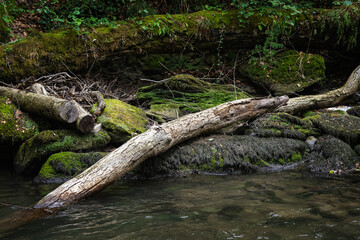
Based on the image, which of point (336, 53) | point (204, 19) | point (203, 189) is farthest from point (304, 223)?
point (336, 53)

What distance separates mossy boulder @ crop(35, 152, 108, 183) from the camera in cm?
424

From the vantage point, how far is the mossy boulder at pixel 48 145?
450 cm

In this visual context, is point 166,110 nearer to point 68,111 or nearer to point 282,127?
point 68,111

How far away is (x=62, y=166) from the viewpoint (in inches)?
169

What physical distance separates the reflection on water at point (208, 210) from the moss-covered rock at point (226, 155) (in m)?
0.36

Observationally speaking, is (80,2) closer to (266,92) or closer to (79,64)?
(79,64)

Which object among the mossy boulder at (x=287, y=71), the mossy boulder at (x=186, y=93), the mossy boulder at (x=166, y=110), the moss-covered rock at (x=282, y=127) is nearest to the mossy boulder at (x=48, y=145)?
the mossy boulder at (x=166, y=110)

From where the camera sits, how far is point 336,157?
4844 mm

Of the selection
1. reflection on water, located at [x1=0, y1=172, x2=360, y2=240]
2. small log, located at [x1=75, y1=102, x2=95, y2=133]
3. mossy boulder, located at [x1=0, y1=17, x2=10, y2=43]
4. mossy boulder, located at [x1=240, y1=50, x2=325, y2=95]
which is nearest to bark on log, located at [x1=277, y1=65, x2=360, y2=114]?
mossy boulder, located at [x1=240, y1=50, x2=325, y2=95]

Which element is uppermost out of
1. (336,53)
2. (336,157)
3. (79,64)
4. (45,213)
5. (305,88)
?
(79,64)

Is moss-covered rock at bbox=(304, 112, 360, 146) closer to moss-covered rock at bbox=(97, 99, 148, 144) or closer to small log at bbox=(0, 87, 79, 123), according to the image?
moss-covered rock at bbox=(97, 99, 148, 144)

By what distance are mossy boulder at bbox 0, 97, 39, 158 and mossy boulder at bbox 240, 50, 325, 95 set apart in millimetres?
6184

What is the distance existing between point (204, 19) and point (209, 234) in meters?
6.74

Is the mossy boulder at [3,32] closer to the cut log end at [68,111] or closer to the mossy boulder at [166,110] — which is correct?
the cut log end at [68,111]
